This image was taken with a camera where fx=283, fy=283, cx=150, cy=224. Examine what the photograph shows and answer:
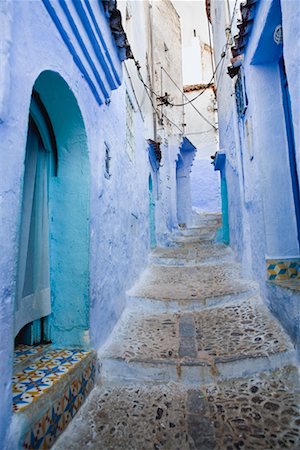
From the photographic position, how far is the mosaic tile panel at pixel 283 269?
2.93 m

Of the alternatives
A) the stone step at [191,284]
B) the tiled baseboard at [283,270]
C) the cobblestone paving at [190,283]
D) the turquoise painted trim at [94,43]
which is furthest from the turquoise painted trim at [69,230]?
the tiled baseboard at [283,270]

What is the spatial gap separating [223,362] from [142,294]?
1.85 meters

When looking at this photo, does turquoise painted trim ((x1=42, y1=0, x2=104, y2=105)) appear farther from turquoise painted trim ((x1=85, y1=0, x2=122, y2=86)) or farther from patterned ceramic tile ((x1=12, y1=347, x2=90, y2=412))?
patterned ceramic tile ((x1=12, y1=347, x2=90, y2=412))

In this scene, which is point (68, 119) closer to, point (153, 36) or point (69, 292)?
point (69, 292)

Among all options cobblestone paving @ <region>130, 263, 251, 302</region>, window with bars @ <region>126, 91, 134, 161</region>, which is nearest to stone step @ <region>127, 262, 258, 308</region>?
cobblestone paving @ <region>130, 263, 251, 302</region>

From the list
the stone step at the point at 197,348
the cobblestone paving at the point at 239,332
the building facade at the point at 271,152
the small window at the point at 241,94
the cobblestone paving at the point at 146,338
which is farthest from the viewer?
the small window at the point at 241,94

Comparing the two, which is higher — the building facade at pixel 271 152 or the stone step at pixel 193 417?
the building facade at pixel 271 152

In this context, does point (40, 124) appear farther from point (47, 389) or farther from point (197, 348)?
point (197, 348)

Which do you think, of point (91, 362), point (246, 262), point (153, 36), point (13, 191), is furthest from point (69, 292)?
point (153, 36)

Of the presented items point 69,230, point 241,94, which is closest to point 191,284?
point 69,230

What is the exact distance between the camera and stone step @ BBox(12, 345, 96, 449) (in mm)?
1376

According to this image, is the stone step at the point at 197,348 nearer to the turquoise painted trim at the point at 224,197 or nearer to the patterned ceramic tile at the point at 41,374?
the patterned ceramic tile at the point at 41,374

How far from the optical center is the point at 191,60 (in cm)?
1845

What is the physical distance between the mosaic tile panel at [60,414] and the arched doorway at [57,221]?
0.33 m
